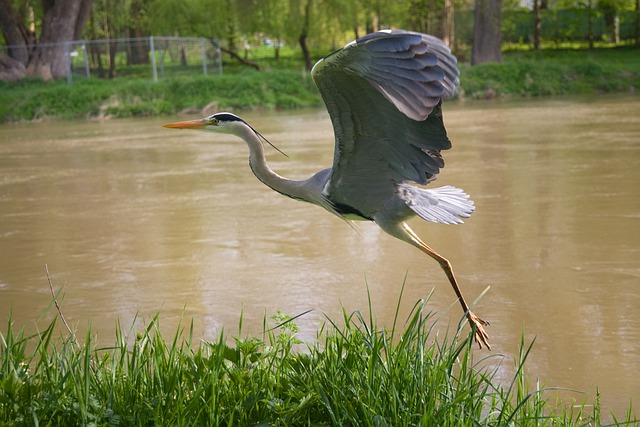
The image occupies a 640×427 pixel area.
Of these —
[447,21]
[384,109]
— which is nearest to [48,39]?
[447,21]

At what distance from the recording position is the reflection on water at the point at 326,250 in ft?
19.8

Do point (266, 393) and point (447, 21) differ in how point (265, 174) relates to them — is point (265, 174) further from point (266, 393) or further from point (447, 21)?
point (447, 21)

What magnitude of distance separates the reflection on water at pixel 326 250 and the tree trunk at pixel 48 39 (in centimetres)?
1404

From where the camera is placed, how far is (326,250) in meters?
8.11

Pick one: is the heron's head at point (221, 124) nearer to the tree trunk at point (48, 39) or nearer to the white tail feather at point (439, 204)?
the white tail feather at point (439, 204)

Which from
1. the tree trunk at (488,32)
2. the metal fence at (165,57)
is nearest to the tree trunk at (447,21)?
the tree trunk at (488,32)

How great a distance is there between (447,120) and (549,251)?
464 inches

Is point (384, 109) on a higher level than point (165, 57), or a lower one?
lower

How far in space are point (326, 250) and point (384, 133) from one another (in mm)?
3579

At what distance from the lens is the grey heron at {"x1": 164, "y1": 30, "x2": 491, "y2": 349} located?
12.3 ft

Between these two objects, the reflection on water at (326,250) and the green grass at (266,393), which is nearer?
the green grass at (266,393)

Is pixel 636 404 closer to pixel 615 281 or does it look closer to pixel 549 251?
pixel 615 281

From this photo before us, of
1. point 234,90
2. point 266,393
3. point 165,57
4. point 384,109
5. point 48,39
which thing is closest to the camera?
point 266,393

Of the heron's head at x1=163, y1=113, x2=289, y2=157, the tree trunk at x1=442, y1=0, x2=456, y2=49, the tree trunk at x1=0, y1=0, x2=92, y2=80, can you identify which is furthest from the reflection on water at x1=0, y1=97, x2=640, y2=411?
the tree trunk at x1=442, y1=0, x2=456, y2=49
